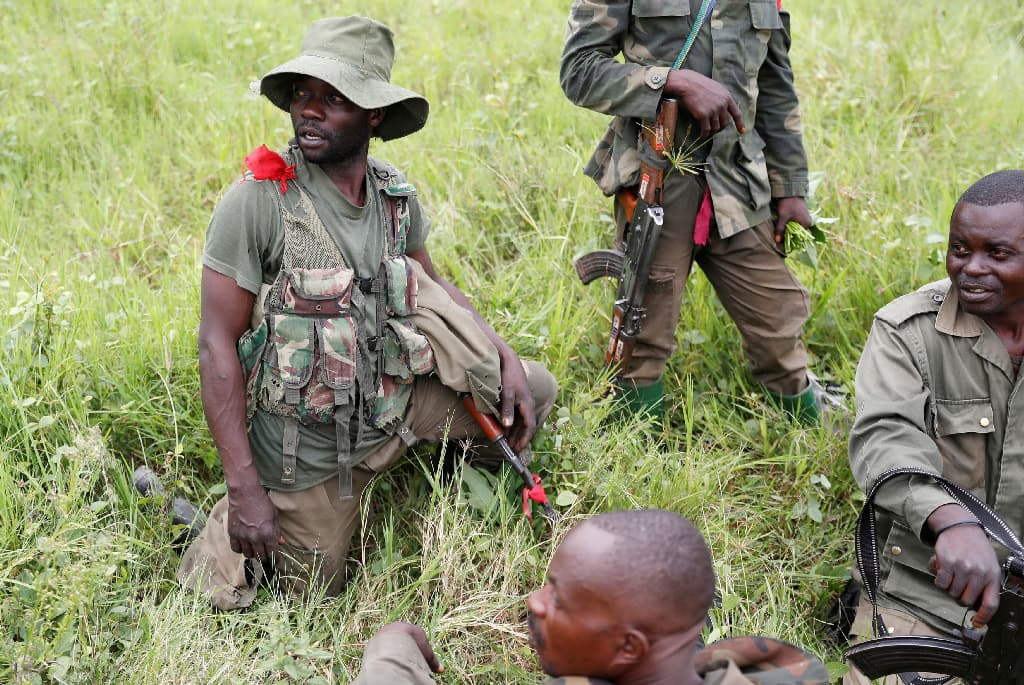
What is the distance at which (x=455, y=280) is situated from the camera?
4.57m

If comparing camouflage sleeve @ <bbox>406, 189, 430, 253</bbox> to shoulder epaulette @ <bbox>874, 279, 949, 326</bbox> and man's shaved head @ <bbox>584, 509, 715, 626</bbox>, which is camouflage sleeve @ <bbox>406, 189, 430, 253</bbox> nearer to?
shoulder epaulette @ <bbox>874, 279, 949, 326</bbox>

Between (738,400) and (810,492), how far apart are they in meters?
0.66

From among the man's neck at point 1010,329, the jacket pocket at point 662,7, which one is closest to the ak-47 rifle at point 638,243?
the jacket pocket at point 662,7

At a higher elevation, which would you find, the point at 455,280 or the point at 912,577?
the point at 455,280

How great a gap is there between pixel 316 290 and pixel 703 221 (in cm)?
160

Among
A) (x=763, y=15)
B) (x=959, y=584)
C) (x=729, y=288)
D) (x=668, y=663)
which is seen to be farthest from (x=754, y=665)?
(x=763, y=15)

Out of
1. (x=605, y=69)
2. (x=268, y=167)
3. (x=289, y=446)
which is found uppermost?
(x=605, y=69)

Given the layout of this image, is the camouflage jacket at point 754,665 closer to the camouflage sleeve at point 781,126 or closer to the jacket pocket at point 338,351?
the jacket pocket at point 338,351

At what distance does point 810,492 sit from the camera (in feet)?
13.1

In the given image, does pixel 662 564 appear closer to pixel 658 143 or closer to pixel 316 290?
pixel 316 290

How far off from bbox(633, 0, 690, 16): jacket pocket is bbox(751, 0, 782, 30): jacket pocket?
276mm

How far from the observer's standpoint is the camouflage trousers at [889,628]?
3074 millimetres

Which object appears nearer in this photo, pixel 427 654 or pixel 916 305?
pixel 427 654

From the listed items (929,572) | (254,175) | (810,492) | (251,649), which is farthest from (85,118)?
(929,572)
